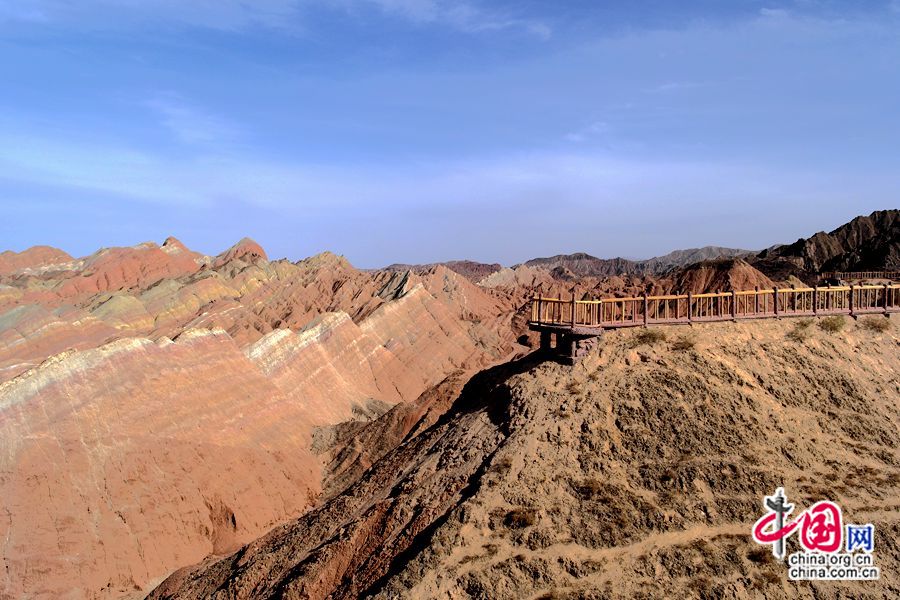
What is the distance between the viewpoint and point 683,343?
631 inches

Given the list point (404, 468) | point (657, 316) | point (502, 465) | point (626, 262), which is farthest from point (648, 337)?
point (626, 262)

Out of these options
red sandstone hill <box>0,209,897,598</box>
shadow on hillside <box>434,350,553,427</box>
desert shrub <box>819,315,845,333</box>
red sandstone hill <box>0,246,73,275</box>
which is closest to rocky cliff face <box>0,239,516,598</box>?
red sandstone hill <box>0,209,897,598</box>

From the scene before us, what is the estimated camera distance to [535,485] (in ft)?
43.0

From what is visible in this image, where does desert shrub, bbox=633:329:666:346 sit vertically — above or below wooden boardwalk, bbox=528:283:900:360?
below

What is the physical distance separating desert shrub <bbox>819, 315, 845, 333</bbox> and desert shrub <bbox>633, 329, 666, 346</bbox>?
19.5 feet

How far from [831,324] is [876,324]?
2031 mm

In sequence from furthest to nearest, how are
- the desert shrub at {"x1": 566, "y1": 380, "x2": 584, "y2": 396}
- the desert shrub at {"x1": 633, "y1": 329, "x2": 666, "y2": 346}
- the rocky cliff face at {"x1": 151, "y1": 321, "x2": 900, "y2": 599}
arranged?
1. the desert shrub at {"x1": 633, "y1": 329, "x2": 666, "y2": 346}
2. the desert shrub at {"x1": 566, "y1": 380, "x2": 584, "y2": 396}
3. the rocky cliff face at {"x1": 151, "y1": 321, "x2": 900, "y2": 599}

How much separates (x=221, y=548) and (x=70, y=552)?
14.5 ft

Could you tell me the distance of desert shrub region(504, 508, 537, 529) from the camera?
1221cm

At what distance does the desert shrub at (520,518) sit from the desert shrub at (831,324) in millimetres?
11622

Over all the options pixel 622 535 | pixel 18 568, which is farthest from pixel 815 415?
pixel 18 568

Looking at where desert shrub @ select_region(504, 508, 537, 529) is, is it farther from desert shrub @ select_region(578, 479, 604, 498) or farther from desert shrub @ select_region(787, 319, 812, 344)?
desert shrub @ select_region(787, 319, 812, 344)

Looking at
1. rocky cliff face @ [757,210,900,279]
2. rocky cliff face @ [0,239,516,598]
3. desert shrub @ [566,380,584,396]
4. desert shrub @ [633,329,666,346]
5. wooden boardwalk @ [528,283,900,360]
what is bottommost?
rocky cliff face @ [0,239,516,598]

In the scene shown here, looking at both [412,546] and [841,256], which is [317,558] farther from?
[841,256]
